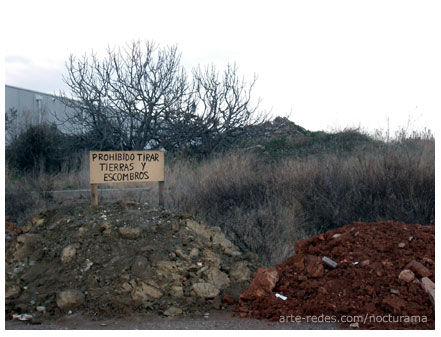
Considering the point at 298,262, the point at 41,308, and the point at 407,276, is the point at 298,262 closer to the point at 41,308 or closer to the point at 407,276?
the point at 407,276

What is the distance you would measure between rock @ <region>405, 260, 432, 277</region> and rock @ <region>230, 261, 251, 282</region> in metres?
1.78

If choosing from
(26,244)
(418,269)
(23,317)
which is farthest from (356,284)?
(26,244)

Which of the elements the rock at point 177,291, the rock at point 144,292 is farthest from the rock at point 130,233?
the rock at point 177,291

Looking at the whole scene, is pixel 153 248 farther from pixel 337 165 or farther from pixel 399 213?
pixel 337 165

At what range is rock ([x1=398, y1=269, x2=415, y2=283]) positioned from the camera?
5109 millimetres

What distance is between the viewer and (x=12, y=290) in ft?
18.3

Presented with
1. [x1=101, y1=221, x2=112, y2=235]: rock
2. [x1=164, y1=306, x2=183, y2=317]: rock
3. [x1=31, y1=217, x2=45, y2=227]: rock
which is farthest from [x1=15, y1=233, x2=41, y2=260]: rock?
[x1=164, y1=306, x2=183, y2=317]: rock

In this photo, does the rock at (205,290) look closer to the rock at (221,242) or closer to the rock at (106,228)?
the rock at (221,242)

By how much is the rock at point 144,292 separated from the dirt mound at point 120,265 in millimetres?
10

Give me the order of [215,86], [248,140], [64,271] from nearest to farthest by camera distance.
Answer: [64,271] < [215,86] < [248,140]

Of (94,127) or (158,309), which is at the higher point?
(94,127)

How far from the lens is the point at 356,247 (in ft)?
19.3

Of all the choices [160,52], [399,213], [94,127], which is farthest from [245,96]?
[399,213]

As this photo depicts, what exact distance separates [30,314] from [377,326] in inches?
136
